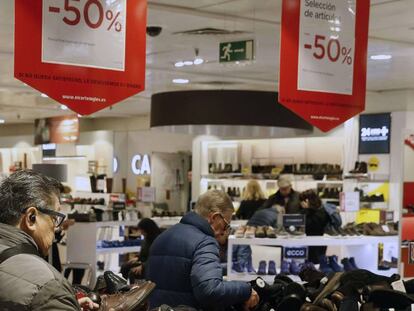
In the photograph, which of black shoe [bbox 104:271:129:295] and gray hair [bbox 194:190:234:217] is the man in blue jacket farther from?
black shoe [bbox 104:271:129:295]

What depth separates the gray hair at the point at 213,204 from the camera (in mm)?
3650

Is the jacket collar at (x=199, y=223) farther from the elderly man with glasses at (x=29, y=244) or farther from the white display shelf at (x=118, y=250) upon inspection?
the white display shelf at (x=118, y=250)

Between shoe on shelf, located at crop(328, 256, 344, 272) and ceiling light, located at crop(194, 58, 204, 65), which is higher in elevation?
ceiling light, located at crop(194, 58, 204, 65)

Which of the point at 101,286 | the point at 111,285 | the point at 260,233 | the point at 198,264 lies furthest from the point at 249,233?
the point at 111,285

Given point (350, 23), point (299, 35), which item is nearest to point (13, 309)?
point (299, 35)

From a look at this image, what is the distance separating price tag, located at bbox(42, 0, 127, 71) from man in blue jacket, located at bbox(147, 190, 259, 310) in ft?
3.60

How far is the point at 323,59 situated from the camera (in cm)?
474

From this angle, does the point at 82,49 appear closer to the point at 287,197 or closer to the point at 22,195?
the point at 22,195

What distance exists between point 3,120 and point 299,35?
682 inches

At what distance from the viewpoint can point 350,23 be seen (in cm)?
489

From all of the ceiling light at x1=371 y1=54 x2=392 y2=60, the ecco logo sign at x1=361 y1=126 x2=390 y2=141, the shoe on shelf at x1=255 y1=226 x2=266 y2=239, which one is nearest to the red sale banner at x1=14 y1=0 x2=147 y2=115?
the shoe on shelf at x1=255 y1=226 x2=266 y2=239

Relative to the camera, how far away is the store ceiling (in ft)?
21.9

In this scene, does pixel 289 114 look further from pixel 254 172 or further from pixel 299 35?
pixel 299 35

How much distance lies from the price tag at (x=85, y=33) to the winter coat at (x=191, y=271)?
115 cm
